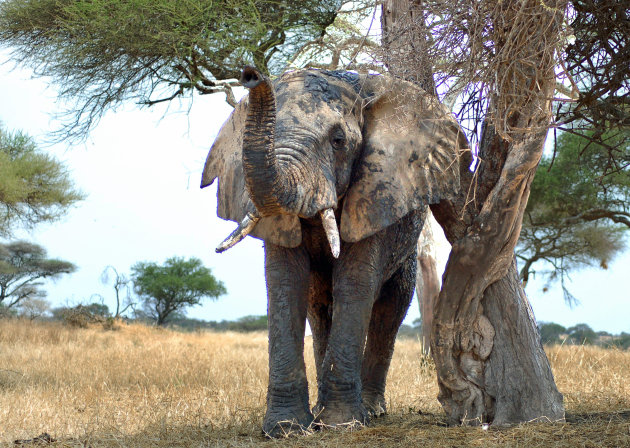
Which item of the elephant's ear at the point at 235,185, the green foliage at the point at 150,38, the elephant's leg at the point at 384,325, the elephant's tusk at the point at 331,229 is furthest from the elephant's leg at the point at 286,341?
the green foliage at the point at 150,38

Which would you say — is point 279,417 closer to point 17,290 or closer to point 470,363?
point 470,363

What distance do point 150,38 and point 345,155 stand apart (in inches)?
272

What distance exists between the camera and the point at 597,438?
4074 mm

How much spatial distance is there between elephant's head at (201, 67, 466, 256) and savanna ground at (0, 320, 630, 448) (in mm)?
1330

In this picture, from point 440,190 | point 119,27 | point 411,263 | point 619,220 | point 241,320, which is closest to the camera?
point 440,190

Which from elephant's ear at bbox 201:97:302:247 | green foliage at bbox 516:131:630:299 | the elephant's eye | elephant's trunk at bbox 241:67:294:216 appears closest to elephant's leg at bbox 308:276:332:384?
elephant's ear at bbox 201:97:302:247

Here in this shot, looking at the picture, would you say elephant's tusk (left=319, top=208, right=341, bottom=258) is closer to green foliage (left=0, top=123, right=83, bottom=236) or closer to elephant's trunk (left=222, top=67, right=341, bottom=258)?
elephant's trunk (left=222, top=67, right=341, bottom=258)

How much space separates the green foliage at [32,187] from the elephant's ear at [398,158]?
14866mm

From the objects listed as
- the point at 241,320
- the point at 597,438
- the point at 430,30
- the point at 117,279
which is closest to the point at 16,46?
the point at 117,279

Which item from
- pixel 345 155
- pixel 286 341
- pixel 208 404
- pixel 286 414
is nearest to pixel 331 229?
pixel 345 155

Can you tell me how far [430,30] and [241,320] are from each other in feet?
98.8

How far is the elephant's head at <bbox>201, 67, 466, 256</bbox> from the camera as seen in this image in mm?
4082

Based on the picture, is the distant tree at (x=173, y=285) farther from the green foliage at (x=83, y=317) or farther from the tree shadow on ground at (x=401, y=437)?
the tree shadow on ground at (x=401, y=437)

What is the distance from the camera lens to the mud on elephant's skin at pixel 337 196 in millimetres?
4301
